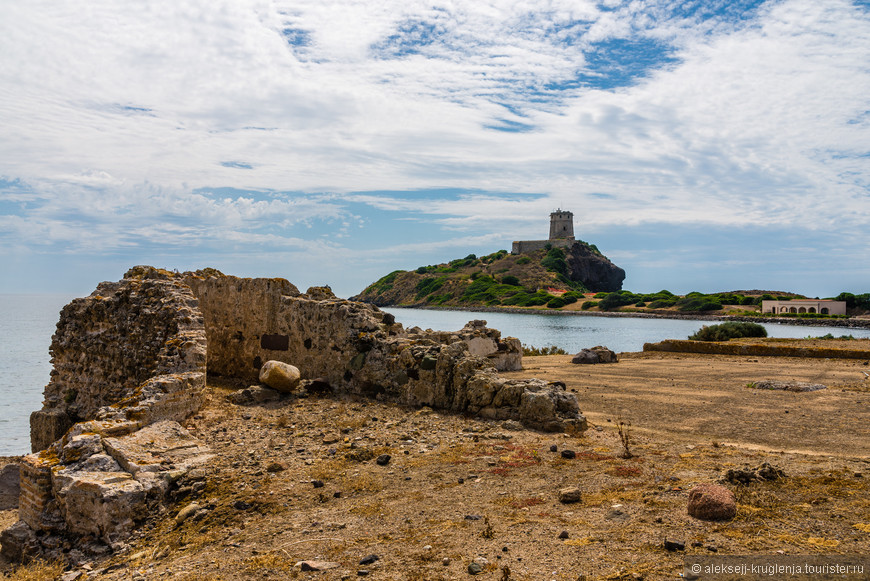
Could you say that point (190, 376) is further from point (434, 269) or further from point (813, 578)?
point (434, 269)

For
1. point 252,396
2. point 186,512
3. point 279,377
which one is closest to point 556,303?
point 279,377

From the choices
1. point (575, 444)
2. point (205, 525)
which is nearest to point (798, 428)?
point (575, 444)

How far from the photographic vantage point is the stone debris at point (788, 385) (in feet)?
40.9

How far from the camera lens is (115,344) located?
32.6ft

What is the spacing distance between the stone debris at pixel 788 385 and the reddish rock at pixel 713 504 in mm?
9148

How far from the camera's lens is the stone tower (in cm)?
12188

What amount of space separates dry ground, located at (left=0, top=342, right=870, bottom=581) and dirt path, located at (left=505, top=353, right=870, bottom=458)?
0.07m

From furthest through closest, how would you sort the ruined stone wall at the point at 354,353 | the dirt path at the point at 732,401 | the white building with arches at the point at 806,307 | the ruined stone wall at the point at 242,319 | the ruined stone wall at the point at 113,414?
the white building with arches at the point at 806,307, the ruined stone wall at the point at 242,319, the ruined stone wall at the point at 354,353, the dirt path at the point at 732,401, the ruined stone wall at the point at 113,414

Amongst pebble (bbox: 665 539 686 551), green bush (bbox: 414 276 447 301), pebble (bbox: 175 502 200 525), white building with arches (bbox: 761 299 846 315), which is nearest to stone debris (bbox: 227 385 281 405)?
pebble (bbox: 175 502 200 525)

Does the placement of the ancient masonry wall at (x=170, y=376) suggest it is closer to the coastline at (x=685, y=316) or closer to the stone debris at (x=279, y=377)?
the stone debris at (x=279, y=377)

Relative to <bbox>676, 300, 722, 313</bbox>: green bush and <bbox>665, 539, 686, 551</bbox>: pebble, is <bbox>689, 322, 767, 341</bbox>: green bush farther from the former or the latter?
<bbox>676, 300, 722, 313</bbox>: green bush

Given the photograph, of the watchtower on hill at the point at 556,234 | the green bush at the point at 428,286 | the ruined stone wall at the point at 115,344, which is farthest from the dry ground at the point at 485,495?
the watchtower on hill at the point at 556,234

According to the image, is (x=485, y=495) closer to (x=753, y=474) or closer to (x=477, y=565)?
(x=477, y=565)

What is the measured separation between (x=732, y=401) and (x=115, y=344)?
38.0ft
